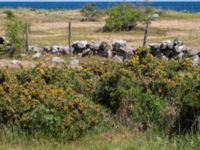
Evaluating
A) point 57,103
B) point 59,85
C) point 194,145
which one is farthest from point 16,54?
point 194,145

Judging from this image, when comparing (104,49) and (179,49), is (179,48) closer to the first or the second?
(179,49)

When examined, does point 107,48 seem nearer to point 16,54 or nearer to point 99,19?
point 16,54

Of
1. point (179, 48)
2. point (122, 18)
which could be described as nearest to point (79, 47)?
point (179, 48)

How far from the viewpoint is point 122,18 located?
125 feet

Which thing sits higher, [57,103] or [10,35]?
[57,103]

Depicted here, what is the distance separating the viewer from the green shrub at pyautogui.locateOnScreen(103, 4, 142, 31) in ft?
123

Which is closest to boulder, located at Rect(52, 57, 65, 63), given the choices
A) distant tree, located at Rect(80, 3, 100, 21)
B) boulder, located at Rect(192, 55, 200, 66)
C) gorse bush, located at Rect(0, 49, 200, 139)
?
boulder, located at Rect(192, 55, 200, 66)

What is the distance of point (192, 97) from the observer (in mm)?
8859

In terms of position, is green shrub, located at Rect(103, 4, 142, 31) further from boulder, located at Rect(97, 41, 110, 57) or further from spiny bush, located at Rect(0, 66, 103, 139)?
spiny bush, located at Rect(0, 66, 103, 139)

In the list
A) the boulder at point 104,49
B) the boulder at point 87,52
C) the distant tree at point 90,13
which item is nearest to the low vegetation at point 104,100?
the boulder at point 104,49

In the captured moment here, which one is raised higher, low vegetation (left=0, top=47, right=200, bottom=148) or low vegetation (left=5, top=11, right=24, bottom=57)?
low vegetation (left=0, top=47, right=200, bottom=148)

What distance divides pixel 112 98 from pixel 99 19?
1734 inches

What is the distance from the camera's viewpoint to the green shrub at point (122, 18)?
123 feet

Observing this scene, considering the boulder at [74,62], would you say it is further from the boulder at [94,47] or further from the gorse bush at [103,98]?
the gorse bush at [103,98]
